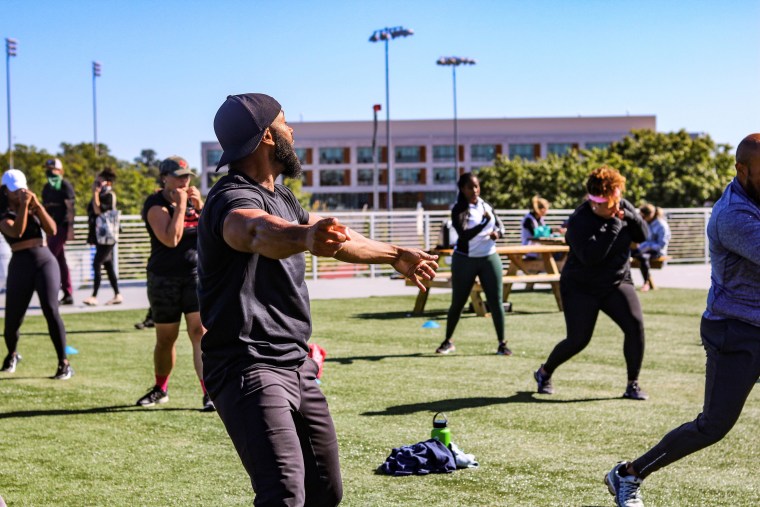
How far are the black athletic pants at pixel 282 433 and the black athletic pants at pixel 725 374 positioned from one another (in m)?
2.14

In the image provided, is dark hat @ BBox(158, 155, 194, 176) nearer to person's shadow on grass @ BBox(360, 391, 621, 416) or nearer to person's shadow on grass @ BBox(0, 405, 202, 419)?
person's shadow on grass @ BBox(0, 405, 202, 419)

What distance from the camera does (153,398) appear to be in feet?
27.6

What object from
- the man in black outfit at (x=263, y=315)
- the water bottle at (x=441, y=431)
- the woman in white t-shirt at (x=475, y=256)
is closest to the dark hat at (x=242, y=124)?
the man in black outfit at (x=263, y=315)

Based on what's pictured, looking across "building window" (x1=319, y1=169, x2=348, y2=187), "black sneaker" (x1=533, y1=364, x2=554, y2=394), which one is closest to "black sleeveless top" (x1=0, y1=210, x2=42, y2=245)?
"black sneaker" (x1=533, y1=364, x2=554, y2=394)

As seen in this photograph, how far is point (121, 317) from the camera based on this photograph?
52.1 feet

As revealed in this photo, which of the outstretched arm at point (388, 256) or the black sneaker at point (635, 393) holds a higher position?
the outstretched arm at point (388, 256)

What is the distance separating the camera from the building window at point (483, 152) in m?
109

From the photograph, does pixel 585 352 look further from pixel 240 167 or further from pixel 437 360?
pixel 240 167

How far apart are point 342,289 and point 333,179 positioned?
91.4 meters

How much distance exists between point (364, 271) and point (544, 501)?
20.8 metres

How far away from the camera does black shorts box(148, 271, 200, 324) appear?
7887mm

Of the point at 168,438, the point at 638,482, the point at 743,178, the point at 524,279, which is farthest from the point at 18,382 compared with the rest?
the point at 524,279

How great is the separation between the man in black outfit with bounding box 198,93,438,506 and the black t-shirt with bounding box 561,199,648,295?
4599 millimetres

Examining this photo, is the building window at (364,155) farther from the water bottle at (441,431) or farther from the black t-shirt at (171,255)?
the water bottle at (441,431)
